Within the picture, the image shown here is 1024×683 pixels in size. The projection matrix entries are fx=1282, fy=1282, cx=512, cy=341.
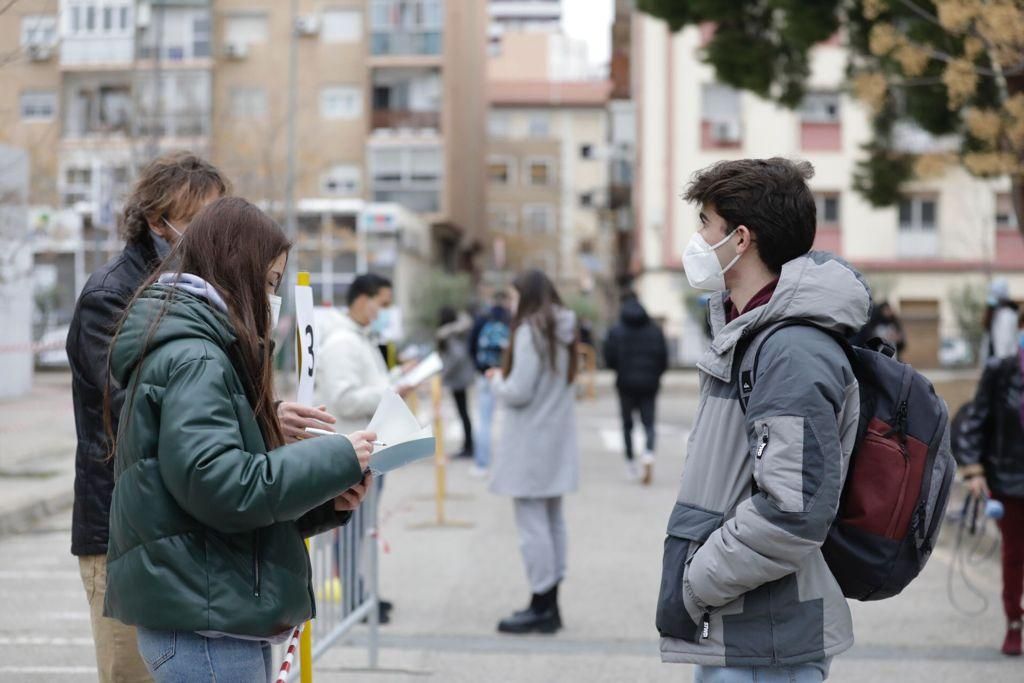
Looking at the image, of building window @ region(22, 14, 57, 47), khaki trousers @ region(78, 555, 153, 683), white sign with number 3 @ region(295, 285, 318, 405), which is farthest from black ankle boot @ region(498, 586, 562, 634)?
building window @ region(22, 14, 57, 47)

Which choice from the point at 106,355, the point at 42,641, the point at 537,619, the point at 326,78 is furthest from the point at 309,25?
the point at 106,355

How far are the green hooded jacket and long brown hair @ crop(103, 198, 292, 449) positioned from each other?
0.04 metres

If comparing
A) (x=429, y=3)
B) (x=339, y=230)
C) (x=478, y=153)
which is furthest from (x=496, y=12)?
(x=339, y=230)

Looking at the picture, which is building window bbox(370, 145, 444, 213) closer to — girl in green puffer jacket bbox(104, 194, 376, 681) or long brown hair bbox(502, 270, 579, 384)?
long brown hair bbox(502, 270, 579, 384)

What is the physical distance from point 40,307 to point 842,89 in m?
22.5

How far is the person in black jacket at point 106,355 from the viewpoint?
11.2 feet

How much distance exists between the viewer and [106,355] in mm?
3404

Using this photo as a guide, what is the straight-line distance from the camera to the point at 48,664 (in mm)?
6246

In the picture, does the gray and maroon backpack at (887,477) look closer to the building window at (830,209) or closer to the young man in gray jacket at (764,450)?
the young man in gray jacket at (764,450)

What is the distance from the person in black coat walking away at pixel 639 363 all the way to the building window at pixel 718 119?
25.2 m

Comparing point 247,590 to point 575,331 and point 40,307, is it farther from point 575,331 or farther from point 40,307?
point 40,307

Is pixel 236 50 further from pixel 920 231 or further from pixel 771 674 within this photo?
pixel 771 674

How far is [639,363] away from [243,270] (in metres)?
11.1

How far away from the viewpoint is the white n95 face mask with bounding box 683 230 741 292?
3084 millimetres
